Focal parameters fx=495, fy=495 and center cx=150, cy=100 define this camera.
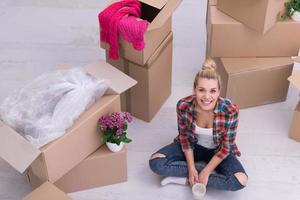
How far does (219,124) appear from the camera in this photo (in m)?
1.70

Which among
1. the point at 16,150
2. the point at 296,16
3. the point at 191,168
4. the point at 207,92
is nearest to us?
the point at 16,150

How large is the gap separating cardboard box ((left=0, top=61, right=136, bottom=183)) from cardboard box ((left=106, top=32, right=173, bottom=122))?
0.14 m

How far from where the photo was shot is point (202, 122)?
1.73 metres

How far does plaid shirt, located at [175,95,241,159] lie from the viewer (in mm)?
1684

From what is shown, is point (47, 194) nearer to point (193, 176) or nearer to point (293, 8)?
point (193, 176)

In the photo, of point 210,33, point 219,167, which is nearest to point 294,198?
point 219,167

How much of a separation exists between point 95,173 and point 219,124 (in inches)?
18.5

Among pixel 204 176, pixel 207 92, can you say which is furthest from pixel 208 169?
pixel 207 92

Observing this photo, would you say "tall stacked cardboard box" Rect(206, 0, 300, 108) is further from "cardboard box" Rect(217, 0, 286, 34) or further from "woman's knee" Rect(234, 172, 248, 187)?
"woman's knee" Rect(234, 172, 248, 187)

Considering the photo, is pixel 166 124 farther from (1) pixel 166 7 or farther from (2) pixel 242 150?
(1) pixel 166 7

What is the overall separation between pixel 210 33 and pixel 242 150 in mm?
503

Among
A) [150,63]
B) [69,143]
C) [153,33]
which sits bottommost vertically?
[69,143]

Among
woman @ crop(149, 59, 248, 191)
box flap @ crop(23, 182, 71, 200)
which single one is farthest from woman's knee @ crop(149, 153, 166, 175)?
box flap @ crop(23, 182, 71, 200)

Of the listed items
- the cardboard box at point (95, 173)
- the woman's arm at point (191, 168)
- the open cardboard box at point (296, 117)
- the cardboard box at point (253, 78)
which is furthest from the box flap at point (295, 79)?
the cardboard box at point (95, 173)
